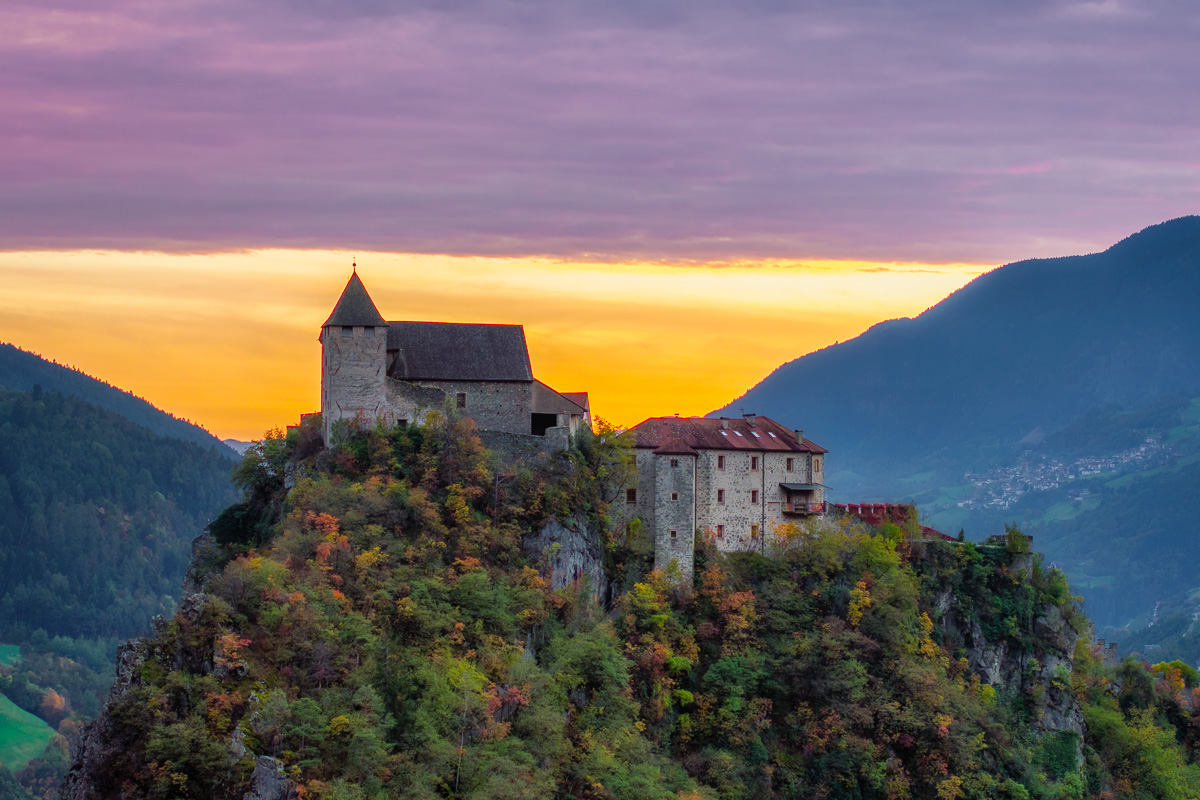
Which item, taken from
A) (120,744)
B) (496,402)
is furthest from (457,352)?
(120,744)

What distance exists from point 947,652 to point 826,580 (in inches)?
394

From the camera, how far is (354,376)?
264ft

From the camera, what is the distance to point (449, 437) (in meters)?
78.2

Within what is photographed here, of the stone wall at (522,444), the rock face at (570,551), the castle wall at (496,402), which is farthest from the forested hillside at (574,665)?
the castle wall at (496,402)

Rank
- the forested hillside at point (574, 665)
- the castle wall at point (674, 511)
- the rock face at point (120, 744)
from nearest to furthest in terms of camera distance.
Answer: the rock face at point (120, 744)
the forested hillside at point (574, 665)
the castle wall at point (674, 511)

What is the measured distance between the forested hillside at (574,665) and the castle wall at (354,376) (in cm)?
233

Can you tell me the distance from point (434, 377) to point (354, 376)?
5.76m

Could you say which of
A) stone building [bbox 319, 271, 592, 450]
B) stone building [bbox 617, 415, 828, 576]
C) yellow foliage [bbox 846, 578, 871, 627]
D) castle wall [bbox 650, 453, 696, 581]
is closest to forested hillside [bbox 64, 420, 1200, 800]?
yellow foliage [bbox 846, 578, 871, 627]

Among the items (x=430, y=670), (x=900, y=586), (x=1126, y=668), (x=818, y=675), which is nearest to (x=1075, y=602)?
(x=1126, y=668)

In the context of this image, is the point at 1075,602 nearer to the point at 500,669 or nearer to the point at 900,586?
the point at 900,586

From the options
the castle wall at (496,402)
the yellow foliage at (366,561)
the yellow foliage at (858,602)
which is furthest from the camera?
the yellow foliage at (858,602)

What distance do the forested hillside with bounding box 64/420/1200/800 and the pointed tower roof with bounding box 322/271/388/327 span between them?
7115 millimetres

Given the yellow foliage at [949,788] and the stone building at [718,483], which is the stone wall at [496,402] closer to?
the stone building at [718,483]

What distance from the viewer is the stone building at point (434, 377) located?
3164 inches
